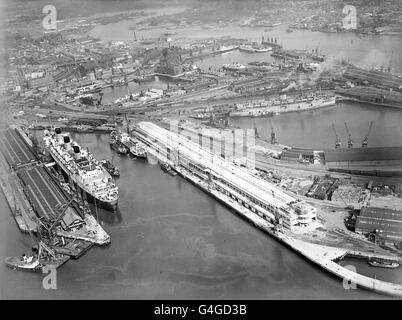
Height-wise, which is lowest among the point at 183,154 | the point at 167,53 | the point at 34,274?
the point at 34,274

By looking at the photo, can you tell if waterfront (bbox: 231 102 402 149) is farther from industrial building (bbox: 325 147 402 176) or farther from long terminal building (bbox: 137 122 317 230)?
long terminal building (bbox: 137 122 317 230)

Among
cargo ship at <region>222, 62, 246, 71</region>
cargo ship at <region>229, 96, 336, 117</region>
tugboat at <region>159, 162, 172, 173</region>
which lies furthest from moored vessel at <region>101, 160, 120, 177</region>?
cargo ship at <region>222, 62, 246, 71</region>

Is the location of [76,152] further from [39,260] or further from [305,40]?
[305,40]

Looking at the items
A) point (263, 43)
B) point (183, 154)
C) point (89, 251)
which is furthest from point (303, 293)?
point (263, 43)

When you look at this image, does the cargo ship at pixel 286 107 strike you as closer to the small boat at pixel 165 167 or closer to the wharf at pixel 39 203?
the small boat at pixel 165 167

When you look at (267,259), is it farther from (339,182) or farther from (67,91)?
(67,91)

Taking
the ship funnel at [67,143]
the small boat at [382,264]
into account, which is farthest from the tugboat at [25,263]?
the small boat at [382,264]
